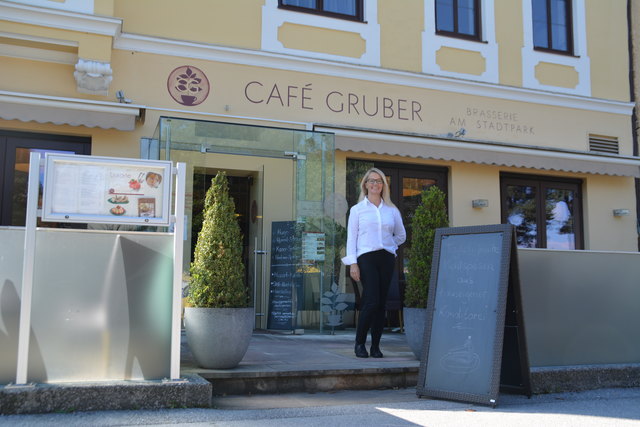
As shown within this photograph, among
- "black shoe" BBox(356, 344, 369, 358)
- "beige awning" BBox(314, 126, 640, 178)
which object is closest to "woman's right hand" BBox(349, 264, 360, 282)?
"black shoe" BBox(356, 344, 369, 358)

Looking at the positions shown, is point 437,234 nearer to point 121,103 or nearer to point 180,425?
point 180,425

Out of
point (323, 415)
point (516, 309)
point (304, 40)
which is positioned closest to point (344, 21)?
point (304, 40)

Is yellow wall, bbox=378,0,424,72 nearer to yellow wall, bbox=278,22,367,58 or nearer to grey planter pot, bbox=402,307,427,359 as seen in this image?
yellow wall, bbox=278,22,367,58

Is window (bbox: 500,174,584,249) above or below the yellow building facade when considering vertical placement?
below

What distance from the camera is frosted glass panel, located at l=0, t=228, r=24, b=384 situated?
4387mm

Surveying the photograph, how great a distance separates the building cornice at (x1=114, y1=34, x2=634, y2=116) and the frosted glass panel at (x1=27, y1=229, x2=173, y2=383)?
5080 mm

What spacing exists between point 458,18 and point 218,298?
7804 mm

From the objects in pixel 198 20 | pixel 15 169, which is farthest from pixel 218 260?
pixel 198 20

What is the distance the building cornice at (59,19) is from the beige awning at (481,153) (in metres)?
3.15

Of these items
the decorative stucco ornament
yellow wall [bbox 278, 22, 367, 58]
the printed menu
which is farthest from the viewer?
yellow wall [bbox 278, 22, 367, 58]

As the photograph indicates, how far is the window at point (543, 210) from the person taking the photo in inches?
453

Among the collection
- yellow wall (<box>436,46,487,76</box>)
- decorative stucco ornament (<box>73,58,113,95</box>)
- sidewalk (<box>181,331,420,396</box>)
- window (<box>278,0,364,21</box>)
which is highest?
window (<box>278,0,364,21</box>)

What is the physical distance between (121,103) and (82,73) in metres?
0.61

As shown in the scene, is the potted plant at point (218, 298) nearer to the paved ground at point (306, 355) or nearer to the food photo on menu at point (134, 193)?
the paved ground at point (306, 355)
